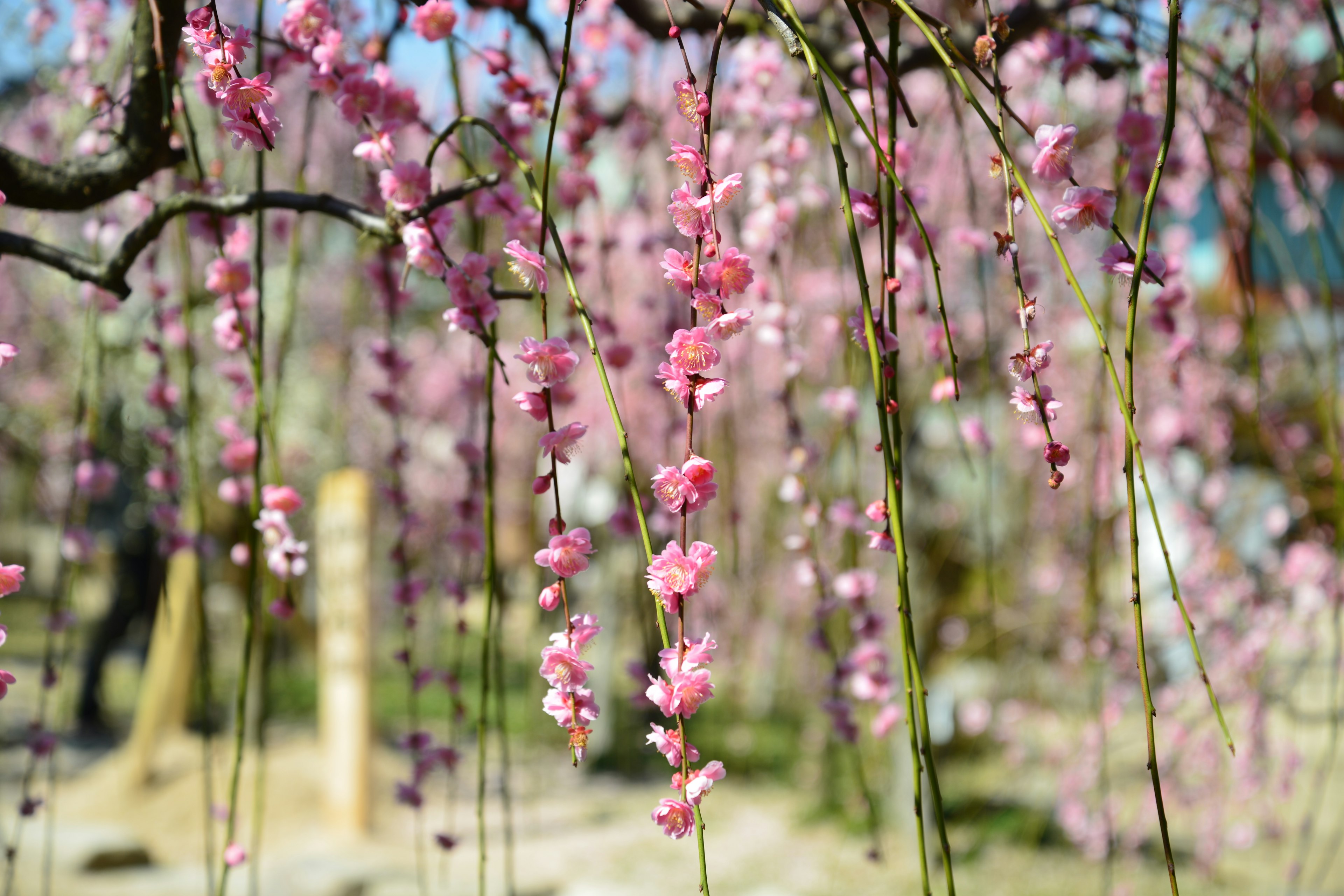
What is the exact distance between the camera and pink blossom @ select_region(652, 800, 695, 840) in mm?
608

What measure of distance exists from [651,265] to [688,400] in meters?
1.50

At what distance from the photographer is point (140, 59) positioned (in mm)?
953

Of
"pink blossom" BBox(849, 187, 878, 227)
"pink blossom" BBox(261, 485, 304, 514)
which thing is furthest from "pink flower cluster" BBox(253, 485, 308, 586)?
"pink blossom" BBox(849, 187, 878, 227)


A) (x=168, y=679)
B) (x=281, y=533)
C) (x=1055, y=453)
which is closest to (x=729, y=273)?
(x=1055, y=453)

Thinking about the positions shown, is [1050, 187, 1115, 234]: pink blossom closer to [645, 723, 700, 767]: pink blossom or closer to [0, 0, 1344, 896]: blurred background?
[0, 0, 1344, 896]: blurred background

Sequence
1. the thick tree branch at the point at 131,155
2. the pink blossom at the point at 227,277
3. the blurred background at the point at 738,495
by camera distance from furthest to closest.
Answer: the blurred background at the point at 738,495 → the pink blossom at the point at 227,277 → the thick tree branch at the point at 131,155

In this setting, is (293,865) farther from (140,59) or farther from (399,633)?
(399,633)

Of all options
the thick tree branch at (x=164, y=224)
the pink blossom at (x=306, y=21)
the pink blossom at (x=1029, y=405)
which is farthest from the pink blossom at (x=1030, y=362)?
the pink blossom at (x=306, y=21)

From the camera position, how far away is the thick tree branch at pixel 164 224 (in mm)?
930

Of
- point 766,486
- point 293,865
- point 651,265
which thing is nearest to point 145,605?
point 293,865

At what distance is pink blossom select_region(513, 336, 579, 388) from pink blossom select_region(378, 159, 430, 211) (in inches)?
11.7

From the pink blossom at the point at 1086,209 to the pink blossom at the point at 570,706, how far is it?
0.47 m

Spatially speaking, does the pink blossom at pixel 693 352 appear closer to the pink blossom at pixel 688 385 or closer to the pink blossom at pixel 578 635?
the pink blossom at pixel 688 385

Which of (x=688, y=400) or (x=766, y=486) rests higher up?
(x=766, y=486)
